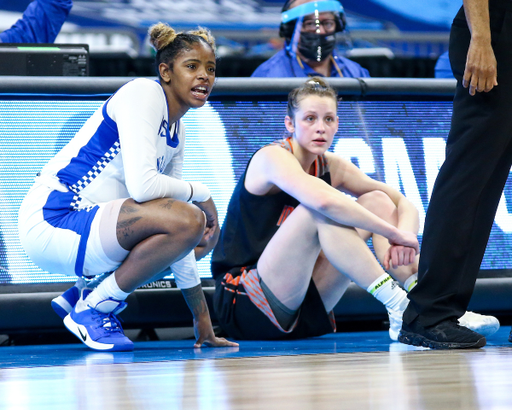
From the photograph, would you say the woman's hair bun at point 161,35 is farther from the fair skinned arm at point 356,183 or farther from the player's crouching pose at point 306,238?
the fair skinned arm at point 356,183

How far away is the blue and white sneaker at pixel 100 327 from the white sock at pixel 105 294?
1cm

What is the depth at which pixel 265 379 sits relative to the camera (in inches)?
45.6

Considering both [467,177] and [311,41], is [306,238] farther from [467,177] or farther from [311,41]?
[311,41]

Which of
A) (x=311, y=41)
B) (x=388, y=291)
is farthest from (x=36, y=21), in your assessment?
(x=388, y=291)

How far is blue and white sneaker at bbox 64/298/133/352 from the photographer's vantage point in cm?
198

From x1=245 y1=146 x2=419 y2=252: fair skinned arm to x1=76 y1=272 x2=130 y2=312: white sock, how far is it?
0.60m

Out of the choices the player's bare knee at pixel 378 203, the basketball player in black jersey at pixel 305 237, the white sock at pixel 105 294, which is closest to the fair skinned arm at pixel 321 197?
the basketball player in black jersey at pixel 305 237

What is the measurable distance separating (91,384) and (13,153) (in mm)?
1471

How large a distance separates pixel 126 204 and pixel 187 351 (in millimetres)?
449

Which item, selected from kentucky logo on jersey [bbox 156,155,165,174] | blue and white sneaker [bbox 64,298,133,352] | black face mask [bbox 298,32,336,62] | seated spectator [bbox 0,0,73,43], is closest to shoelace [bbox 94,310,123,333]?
blue and white sneaker [bbox 64,298,133,352]

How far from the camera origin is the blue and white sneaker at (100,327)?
6.49ft

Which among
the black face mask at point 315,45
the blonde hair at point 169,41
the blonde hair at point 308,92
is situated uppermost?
the black face mask at point 315,45

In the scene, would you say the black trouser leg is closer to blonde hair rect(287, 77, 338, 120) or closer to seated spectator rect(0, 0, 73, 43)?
blonde hair rect(287, 77, 338, 120)

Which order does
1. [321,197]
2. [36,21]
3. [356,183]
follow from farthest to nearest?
[36,21]
[356,183]
[321,197]
